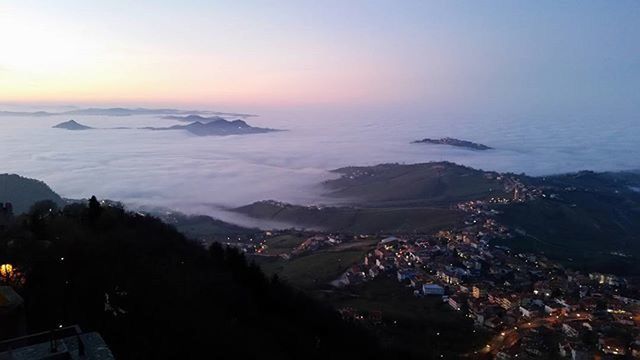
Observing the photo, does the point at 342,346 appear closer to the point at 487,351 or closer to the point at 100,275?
the point at 100,275

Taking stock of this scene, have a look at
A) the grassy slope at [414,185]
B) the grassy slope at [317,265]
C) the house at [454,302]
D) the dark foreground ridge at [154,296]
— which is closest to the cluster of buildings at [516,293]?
the house at [454,302]

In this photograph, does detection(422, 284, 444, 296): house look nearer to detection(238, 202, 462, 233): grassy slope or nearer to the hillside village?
the hillside village

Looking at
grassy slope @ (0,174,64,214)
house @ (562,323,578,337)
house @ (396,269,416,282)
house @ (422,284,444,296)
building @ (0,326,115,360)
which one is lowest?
house @ (396,269,416,282)

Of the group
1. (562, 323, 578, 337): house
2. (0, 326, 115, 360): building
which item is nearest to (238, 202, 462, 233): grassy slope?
(562, 323, 578, 337): house

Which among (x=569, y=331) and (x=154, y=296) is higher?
(x=154, y=296)

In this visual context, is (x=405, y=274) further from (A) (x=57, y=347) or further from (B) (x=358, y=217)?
(B) (x=358, y=217)

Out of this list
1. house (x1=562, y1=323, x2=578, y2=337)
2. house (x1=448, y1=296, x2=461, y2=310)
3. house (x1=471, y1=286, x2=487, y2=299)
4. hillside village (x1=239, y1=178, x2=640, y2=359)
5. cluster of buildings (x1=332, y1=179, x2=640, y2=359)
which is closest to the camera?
cluster of buildings (x1=332, y1=179, x2=640, y2=359)

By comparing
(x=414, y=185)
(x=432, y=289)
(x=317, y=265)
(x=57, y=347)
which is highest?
(x=57, y=347)

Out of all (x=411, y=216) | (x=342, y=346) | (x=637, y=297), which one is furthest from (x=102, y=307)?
(x=411, y=216)

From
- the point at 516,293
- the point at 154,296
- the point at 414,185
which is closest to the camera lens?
the point at 154,296

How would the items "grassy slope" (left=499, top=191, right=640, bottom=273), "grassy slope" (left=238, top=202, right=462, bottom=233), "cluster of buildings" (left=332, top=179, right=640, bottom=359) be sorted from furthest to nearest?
1. "grassy slope" (left=238, top=202, right=462, bottom=233)
2. "grassy slope" (left=499, top=191, right=640, bottom=273)
3. "cluster of buildings" (left=332, top=179, right=640, bottom=359)

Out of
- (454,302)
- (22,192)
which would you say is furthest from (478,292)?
(22,192)
